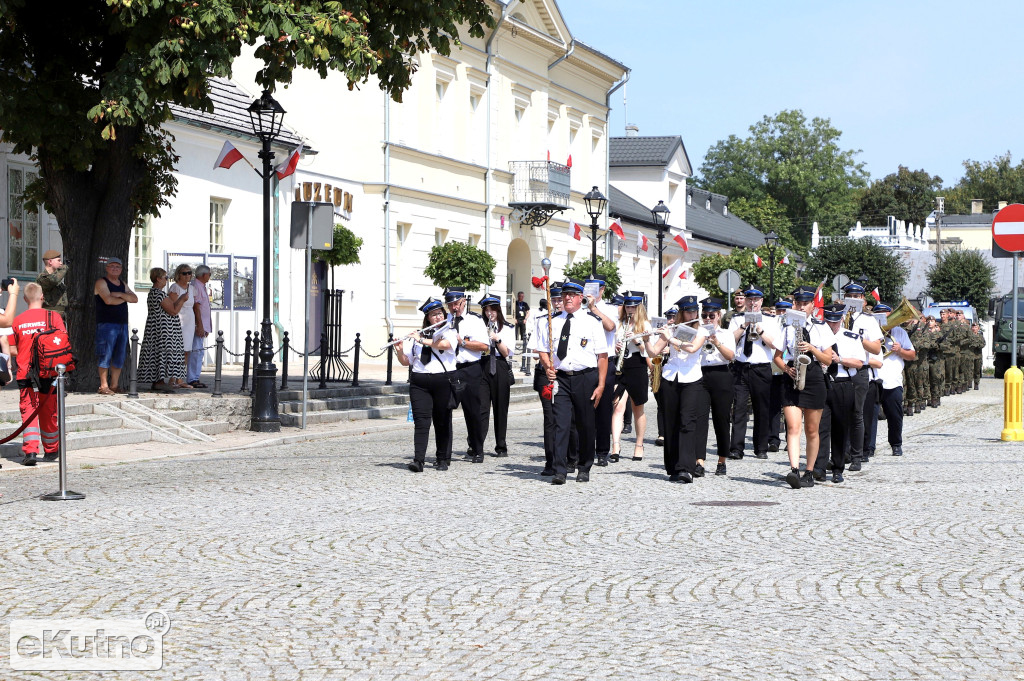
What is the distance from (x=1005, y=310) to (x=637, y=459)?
2836cm

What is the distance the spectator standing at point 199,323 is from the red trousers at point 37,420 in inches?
244

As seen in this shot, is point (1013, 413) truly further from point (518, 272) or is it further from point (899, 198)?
point (899, 198)

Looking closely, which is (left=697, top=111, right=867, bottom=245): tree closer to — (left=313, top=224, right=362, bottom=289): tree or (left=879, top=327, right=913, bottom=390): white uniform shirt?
(left=313, top=224, right=362, bottom=289): tree

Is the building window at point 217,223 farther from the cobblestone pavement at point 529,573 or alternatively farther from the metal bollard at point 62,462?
the metal bollard at point 62,462

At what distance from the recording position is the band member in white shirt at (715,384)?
39.5 ft

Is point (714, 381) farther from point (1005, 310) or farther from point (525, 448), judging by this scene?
point (1005, 310)

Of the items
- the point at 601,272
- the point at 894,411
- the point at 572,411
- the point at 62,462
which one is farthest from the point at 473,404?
the point at 601,272

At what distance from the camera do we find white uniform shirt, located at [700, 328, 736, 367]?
12445 mm

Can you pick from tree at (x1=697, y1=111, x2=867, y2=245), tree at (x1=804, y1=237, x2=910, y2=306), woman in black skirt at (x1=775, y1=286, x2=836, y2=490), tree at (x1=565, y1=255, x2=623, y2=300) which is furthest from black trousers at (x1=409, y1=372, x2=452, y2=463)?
tree at (x1=697, y1=111, x2=867, y2=245)

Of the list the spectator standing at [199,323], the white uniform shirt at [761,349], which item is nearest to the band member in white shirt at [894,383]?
the white uniform shirt at [761,349]

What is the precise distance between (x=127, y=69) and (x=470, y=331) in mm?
5278

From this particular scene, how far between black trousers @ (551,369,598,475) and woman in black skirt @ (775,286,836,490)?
178 centimetres

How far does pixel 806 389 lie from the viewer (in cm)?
1153

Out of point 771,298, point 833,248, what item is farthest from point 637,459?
point 833,248
